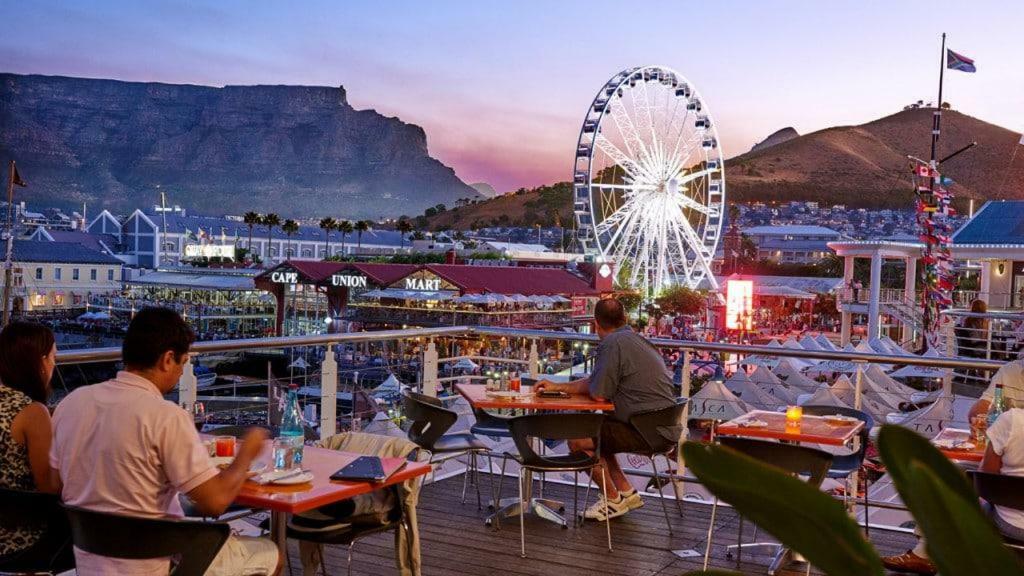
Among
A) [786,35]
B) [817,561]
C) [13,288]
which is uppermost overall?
[786,35]

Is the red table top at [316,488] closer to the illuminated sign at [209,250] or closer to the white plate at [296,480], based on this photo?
the white plate at [296,480]

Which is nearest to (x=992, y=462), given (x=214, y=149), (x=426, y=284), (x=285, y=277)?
(x=426, y=284)

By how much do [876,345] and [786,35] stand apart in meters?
24.6

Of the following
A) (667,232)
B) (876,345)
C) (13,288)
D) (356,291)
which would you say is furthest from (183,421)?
(13,288)

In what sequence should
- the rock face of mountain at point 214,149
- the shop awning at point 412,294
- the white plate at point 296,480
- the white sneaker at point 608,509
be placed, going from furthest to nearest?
the rock face of mountain at point 214,149, the shop awning at point 412,294, the white sneaker at point 608,509, the white plate at point 296,480

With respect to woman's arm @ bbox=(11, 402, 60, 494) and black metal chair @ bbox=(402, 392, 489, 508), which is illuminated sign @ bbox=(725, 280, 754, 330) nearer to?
black metal chair @ bbox=(402, 392, 489, 508)

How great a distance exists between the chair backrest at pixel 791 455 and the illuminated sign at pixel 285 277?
41.7m

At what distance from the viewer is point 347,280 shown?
44.8m

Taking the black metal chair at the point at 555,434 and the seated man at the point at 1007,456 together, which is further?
the black metal chair at the point at 555,434

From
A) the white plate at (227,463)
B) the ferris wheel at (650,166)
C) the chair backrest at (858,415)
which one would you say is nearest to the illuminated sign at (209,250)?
the ferris wheel at (650,166)

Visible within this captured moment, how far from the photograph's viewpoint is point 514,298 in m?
42.5

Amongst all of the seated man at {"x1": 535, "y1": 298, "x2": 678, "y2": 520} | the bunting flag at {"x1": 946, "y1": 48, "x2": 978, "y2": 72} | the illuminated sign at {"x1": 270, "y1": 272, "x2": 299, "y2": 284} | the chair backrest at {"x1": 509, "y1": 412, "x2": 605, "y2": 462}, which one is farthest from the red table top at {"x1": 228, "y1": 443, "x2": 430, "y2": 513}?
the illuminated sign at {"x1": 270, "y1": 272, "x2": 299, "y2": 284}

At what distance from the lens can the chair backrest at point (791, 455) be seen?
4.54 meters

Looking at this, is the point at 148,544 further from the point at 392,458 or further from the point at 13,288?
the point at 13,288
